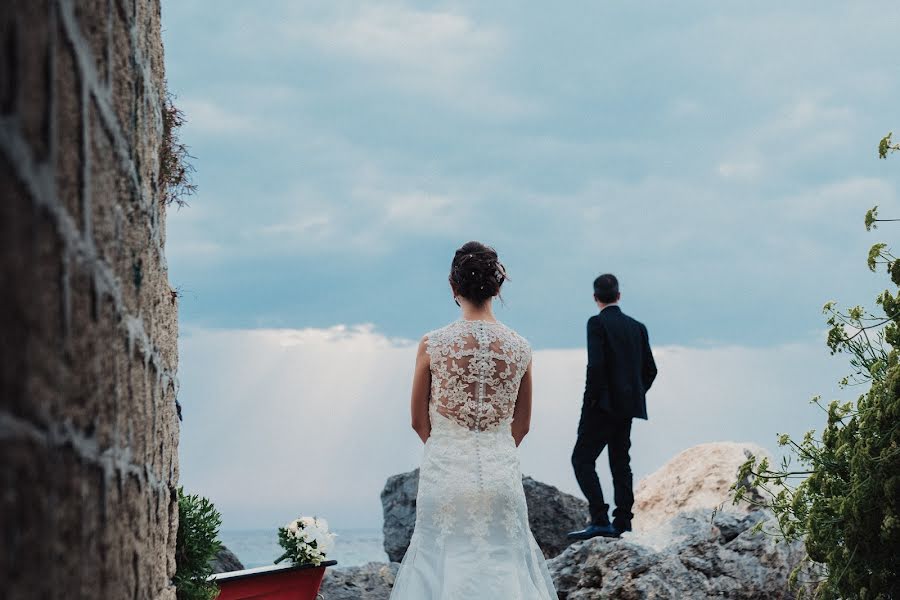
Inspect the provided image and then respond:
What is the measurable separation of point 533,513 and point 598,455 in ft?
7.18

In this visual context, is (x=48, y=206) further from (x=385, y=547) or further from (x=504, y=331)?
(x=385, y=547)

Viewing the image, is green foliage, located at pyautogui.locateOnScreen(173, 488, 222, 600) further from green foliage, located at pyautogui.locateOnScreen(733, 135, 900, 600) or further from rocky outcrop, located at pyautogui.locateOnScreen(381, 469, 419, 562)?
rocky outcrop, located at pyautogui.locateOnScreen(381, 469, 419, 562)

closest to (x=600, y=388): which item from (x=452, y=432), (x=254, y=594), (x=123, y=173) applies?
(x=452, y=432)

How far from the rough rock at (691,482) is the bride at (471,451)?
5984mm

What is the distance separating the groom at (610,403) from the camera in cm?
1025

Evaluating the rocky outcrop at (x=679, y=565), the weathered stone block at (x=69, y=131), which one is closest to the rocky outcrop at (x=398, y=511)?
the rocky outcrop at (x=679, y=565)

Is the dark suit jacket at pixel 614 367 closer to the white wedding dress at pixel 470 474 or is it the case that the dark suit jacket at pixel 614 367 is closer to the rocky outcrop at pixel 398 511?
the rocky outcrop at pixel 398 511

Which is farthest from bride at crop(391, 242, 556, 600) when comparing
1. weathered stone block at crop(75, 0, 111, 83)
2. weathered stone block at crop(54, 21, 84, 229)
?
weathered stone block at crop(54, 21, 84, 229)

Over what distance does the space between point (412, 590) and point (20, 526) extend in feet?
18.1

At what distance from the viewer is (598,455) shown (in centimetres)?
1053

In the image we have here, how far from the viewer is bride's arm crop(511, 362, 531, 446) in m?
6.65

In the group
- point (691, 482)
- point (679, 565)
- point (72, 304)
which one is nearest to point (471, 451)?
point (679, 565)

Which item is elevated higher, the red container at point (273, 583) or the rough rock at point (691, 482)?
the rough rock at point (691, 482)

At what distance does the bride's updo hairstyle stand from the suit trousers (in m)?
4.38
